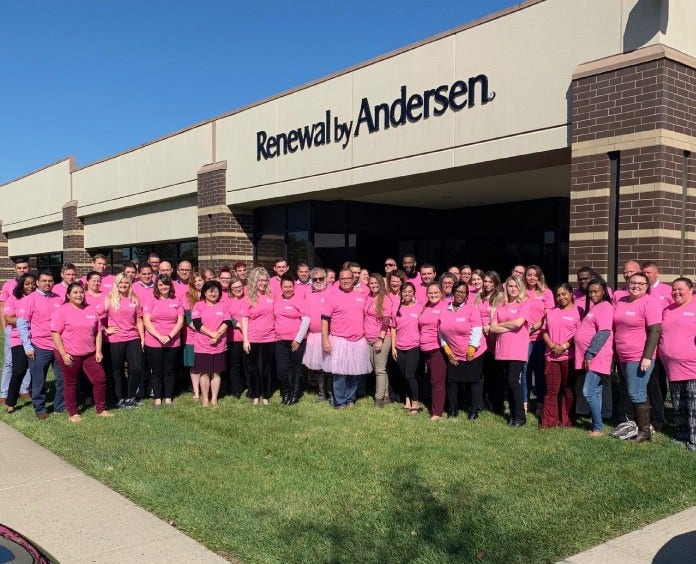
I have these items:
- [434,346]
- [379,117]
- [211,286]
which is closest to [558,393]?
[434,346]

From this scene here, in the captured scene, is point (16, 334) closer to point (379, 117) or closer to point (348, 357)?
point (348, 357)

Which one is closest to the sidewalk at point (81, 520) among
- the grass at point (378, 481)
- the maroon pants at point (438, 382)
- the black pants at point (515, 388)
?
the grass at point (378, 481)

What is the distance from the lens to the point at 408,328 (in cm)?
759

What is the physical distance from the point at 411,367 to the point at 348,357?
2.59 ft

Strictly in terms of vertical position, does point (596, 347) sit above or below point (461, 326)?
below

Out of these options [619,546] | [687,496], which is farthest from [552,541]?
[687,496]

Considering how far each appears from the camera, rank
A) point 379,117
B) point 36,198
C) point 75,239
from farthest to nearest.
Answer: point 36,198, point 75,239, point 379,117

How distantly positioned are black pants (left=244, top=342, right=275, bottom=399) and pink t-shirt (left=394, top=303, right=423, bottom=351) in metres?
1.76

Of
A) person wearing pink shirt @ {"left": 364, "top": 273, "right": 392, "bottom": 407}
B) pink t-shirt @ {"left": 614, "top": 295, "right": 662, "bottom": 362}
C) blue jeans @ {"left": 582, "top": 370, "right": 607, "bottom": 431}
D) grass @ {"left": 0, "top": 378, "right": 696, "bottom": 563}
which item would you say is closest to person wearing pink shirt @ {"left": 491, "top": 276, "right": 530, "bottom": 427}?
grass @ {"left": 0, "top": 378, "right": 696, "bottom": 563}

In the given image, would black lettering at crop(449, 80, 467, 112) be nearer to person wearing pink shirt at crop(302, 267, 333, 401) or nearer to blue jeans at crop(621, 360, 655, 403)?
person wearing pink shirt at crop(302, 267, 333, 401)

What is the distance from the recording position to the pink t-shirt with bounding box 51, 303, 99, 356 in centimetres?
716

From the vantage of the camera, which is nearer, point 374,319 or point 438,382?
point 438,382

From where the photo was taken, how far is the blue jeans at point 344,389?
7895mm

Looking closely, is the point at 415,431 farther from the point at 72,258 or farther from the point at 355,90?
the point at 72,258
